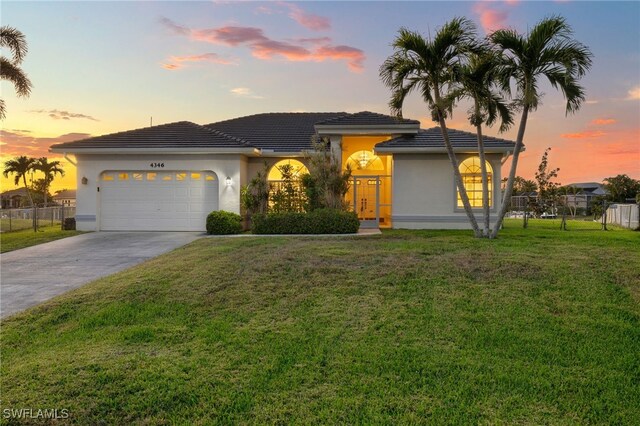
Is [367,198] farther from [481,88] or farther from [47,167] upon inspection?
[47,167]

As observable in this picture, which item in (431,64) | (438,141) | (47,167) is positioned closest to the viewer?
(431,64)

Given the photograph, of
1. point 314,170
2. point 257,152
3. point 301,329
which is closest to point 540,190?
point 314,170

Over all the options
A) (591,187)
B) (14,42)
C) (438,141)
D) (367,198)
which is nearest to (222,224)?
(367,198)

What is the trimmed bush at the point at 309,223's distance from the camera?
50.8ft

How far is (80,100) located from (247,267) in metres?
12.7

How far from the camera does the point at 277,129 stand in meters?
21.9

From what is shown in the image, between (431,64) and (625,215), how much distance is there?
43.0 feet

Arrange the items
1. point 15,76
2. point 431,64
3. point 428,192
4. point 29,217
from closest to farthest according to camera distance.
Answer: point 431,64 < point 428,192 < point 15,76 < point 29,217

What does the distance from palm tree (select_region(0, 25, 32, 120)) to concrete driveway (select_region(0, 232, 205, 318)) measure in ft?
27.7

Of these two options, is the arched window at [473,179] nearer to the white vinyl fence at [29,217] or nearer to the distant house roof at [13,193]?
the white vinyl fence at [29,217]

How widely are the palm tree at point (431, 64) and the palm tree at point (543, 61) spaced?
100 centimetres

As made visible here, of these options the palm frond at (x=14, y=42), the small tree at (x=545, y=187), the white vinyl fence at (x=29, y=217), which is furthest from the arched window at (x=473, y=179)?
the palm frond at (x=14, y=42)

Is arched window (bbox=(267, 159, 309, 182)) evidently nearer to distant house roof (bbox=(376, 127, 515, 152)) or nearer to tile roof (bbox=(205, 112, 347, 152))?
tile roof (bbox=(205, 112, 347, 152))

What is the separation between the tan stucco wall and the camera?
17.8 meters
